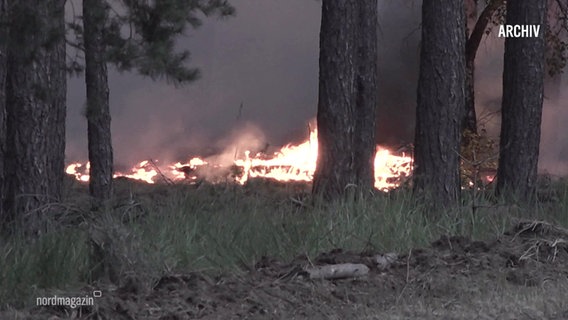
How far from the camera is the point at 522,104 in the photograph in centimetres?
1794

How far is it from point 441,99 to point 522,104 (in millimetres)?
2337

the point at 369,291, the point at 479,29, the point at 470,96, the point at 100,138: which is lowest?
the point at 369,291

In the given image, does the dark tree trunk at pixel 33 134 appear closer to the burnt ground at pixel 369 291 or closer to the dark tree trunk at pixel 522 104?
the burnt ground at pixel 369 291

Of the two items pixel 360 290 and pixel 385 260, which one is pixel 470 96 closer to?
pixel 385 260

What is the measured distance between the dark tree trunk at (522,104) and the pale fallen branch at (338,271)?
8405 millimetres

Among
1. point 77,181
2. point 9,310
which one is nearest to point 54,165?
point 9,310

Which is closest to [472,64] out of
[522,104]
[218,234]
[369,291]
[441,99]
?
[522,104]

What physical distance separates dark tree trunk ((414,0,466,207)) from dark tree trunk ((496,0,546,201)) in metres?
1.61

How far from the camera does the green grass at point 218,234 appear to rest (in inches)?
353

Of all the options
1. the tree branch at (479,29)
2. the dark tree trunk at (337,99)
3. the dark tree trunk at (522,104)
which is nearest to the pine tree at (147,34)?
the dark tree trunk at (337,99)

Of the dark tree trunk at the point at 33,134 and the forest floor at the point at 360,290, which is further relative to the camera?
the dark tree trunk at the point at 33,134

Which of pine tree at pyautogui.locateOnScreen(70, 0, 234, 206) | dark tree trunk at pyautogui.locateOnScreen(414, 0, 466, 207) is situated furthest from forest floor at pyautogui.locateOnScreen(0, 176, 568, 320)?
dark tree trunk at pyautogui.locateOnScreen(414, 0, 466, 207)

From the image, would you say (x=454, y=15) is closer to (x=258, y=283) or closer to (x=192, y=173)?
(x=192, y=173)

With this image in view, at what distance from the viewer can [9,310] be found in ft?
26.3
